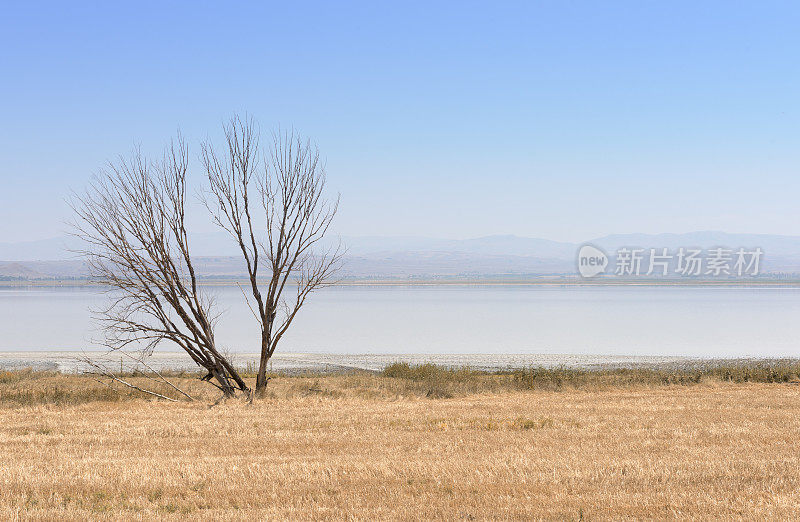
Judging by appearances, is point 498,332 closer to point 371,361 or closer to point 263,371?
point 371,361

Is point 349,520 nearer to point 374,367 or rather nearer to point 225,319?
point 374,367

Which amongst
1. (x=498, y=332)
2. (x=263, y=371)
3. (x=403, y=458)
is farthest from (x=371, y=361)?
(x=403, y=458)

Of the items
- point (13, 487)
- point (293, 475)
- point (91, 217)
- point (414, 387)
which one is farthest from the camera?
point (414, 387)

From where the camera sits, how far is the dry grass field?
7887 mm

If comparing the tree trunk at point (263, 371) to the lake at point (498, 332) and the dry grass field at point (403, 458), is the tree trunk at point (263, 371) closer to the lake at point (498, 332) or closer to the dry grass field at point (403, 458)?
the dry grass field at point (403, 458)

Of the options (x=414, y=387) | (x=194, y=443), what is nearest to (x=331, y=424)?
(x=194, y=443)

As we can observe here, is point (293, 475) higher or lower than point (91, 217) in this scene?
lower

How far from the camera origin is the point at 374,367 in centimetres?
3609

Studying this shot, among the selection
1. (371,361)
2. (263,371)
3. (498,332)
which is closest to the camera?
(263,371)

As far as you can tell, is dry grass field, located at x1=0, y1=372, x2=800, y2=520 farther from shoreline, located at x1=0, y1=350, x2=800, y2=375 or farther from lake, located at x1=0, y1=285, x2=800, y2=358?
lake, located at x1=0, y1=285, x2=800, y2=358

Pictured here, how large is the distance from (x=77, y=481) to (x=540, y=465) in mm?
5539

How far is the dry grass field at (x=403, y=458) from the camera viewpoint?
25.9 ft

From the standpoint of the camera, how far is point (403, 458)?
10516mm

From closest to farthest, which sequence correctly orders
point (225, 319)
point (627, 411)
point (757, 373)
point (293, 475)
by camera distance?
1. point (293, 475)
2. point (627, 411)
3. point (757, 373)
4. point (225, 319)
